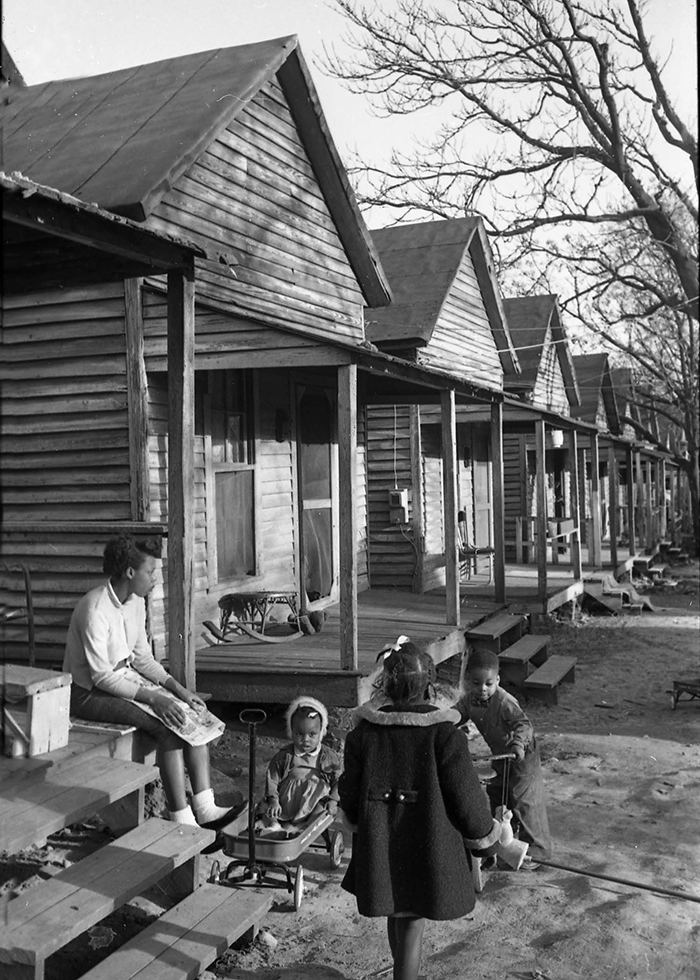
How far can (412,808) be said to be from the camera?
11.7 ft

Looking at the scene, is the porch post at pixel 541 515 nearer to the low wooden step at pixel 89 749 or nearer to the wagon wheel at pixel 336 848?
the wagon wheel at pixel 336 848

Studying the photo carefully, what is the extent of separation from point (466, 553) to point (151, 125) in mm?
8850

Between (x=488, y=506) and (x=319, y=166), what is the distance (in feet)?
31.5

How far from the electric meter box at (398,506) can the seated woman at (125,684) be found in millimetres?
8866

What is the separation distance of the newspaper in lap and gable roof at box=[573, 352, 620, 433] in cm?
2649

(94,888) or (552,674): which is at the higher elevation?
(94,888)

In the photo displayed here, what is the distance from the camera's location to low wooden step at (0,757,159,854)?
12.1ft

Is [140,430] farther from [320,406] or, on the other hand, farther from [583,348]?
[583,348]

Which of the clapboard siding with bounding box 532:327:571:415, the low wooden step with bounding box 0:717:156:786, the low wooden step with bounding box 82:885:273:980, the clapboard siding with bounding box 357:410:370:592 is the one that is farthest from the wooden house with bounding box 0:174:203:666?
the clapboard siding with bounding box 532:327:571:415

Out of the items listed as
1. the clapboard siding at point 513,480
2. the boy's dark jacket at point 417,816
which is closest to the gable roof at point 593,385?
the clapboard siding at point 513,480

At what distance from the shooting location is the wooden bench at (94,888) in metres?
3.29

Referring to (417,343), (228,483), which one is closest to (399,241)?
(417,343)

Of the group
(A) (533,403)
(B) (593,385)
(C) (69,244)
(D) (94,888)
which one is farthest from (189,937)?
(B) (593,385)

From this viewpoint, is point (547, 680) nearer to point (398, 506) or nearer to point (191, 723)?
point (398, 506)
